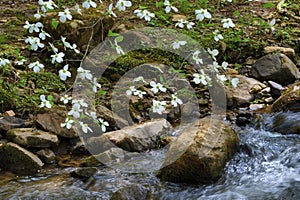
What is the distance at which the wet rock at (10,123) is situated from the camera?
382cm

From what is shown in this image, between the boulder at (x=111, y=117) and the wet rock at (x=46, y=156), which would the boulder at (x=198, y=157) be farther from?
the wet rock at (x=46, y=156)

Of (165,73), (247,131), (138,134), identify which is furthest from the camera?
(165,73)

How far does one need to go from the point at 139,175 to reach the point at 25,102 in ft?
5.21

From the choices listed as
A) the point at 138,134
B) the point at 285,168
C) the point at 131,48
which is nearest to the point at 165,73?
the point at 131,48

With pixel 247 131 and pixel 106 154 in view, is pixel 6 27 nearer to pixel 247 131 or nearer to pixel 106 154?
pixel 106 154

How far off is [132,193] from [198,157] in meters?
0.66

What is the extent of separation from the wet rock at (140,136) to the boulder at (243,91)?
45.7 inches

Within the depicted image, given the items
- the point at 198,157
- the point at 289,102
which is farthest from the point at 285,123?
the point at 198,157

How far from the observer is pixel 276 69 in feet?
17.6

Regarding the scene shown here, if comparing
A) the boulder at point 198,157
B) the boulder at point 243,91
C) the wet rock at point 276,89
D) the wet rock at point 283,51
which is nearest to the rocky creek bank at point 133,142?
the boulder at point 198,157

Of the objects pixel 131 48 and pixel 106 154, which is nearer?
pixel 106 154

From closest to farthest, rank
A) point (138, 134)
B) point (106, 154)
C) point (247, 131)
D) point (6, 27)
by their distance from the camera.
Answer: point (106, 154) < point (138, 134) < point (247, 131) < point (6, 27)

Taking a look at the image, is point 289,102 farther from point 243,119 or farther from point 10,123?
point 10,123

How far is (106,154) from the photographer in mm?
3721
